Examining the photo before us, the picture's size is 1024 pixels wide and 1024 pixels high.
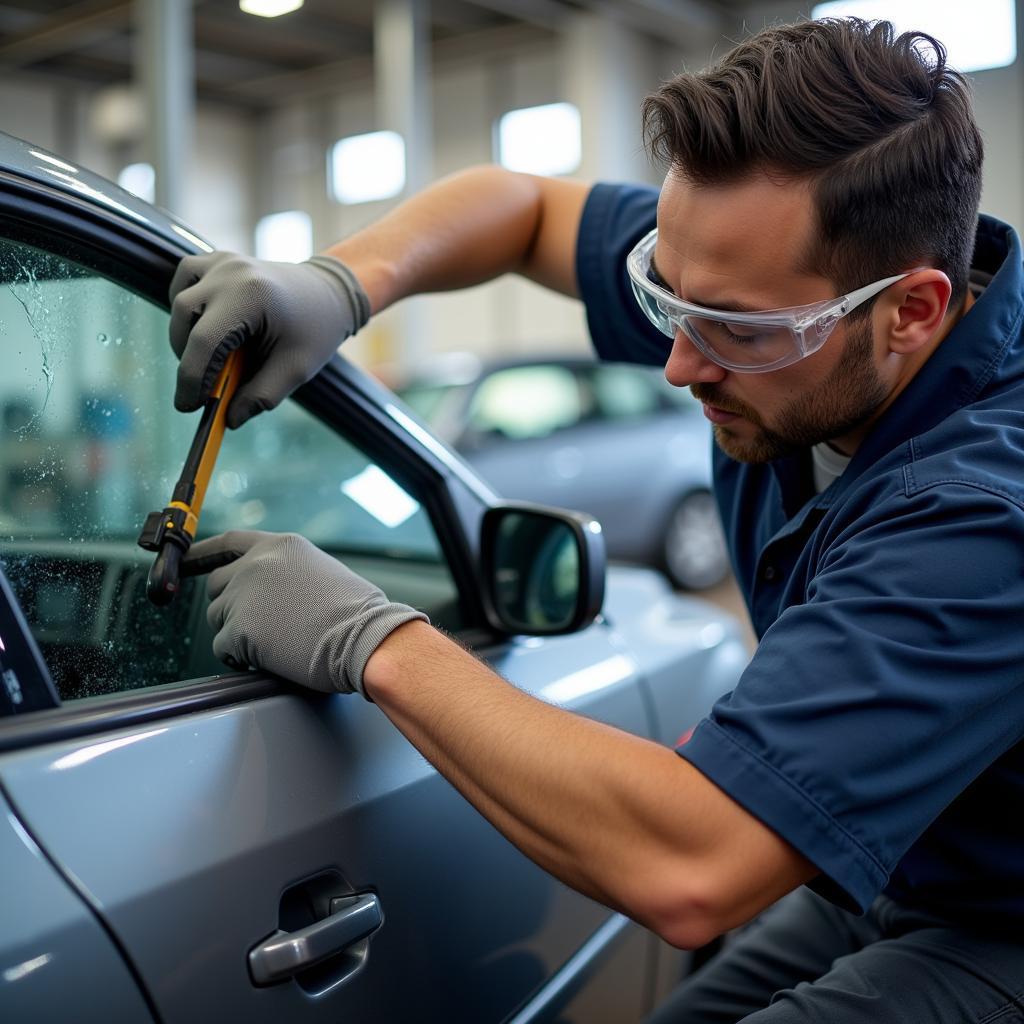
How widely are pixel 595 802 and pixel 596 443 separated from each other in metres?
5.71

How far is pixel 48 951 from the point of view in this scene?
92cm

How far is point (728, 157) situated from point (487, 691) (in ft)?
2.37

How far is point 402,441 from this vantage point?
5.46 ft

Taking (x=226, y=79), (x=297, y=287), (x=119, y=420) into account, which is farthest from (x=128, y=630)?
(x=226, y=79)

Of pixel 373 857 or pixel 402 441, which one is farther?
pixel 402 441

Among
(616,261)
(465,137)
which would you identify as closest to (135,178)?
(465,137)

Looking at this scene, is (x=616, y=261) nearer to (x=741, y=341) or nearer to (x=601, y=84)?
(x=741, y=341)

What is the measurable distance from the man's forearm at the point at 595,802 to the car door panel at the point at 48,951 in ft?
1.27

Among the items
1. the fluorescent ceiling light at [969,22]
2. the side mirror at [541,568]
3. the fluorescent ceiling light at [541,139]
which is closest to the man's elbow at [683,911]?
the side mirror at [541,568]

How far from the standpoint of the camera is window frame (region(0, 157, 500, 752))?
3.67ft

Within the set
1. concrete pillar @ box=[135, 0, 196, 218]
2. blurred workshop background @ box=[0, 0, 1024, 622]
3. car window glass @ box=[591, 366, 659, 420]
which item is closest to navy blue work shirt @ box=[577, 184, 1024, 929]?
blurred workshop background @ box=[0, 0, 1024, 622]

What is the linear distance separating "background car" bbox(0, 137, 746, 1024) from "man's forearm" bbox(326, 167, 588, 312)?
12.2 inches

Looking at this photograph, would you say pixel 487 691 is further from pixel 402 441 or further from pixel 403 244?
pixel 403 244

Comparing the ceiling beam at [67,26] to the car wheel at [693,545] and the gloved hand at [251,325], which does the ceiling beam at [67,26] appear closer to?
the car wheel at [693,545]
